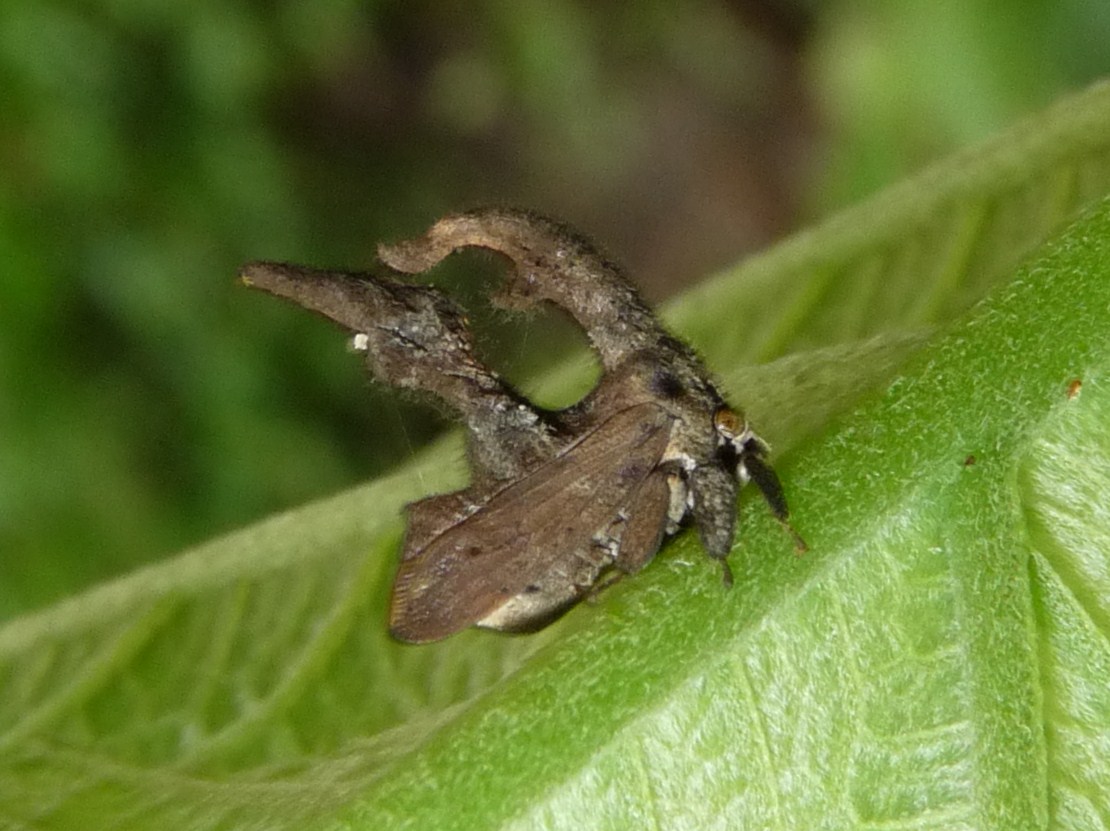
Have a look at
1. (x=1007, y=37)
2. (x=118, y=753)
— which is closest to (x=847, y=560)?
(x=118, y=753)

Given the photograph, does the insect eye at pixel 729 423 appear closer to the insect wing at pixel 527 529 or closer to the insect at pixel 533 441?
the insect at pixel 533 441

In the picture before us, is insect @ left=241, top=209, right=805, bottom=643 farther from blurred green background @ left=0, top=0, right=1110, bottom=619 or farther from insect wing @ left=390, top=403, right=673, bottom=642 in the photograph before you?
blurred green background @ left=0, top=0, right=1110, bottom=619

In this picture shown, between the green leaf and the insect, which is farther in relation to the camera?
the insect

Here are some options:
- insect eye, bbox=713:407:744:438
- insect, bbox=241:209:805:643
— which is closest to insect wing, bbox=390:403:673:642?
insect, bbox=241:209:805:643

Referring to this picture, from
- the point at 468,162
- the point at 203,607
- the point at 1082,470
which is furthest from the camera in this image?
the point at 468,162

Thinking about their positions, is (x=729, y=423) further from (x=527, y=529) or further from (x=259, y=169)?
(x=259, y=169)

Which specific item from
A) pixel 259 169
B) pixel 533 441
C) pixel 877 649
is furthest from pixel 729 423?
pixel 259 169

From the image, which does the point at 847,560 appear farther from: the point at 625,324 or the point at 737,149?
the point at 737,149
